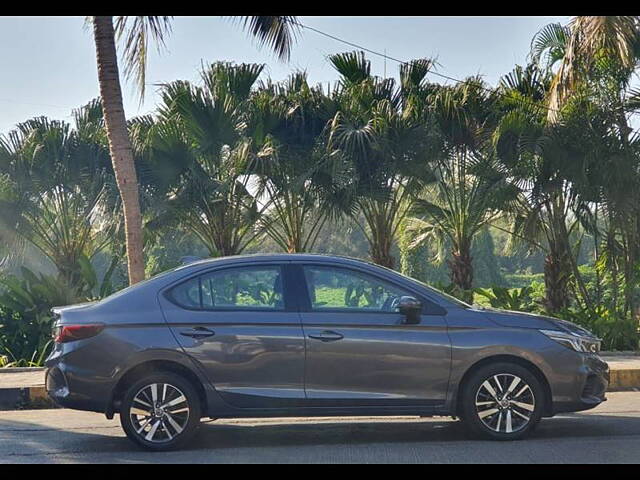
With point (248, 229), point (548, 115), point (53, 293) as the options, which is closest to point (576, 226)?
point (548, 115)

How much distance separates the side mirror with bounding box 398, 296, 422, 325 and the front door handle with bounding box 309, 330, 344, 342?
55 cm

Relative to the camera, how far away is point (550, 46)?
17.8 metres

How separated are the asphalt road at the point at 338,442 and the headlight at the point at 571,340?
76 centimetres

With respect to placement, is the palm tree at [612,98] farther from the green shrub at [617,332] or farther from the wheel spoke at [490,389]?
the wheel spoke at [490,389]

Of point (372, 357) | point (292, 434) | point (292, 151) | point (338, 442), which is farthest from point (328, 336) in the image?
point (292, 151)

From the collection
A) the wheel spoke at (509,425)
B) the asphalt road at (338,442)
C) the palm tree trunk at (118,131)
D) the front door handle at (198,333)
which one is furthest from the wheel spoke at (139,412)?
the palm tree trunk at (118,131)

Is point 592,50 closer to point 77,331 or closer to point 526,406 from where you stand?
point 526,406

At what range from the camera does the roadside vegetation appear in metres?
15.3

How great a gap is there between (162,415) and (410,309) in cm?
218

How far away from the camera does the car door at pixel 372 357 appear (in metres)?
7.62

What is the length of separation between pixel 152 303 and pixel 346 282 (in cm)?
161

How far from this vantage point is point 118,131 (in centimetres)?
1263
